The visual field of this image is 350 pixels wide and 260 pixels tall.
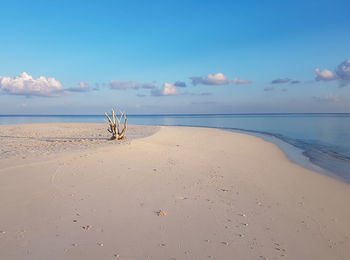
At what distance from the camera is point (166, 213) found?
508 centimetres

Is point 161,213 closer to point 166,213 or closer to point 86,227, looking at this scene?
point 166,213

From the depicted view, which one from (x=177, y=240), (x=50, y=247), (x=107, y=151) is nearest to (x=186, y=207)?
(x=177, y=240)

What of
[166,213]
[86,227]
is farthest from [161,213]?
[86,227]

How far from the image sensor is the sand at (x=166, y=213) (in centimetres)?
379

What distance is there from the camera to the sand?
3.79 metres

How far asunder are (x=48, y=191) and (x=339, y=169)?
38.8 feet

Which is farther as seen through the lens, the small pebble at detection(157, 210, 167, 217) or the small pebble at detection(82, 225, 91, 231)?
the small pebble at detection(157, 210, 167, 217)

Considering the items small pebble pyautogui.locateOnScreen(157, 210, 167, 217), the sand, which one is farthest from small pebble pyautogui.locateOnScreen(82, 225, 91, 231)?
small pebble pyautogui.locateOnScreen(157, 210, 167, 217)

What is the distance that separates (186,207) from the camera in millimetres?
5434

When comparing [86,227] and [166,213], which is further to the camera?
[166,213]

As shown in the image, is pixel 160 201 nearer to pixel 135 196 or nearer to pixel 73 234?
pixel 135 196

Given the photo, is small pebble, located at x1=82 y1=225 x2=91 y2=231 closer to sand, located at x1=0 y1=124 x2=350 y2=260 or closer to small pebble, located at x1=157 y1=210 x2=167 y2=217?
sand, located at x1=0 y1=124 x2=350 y2=260

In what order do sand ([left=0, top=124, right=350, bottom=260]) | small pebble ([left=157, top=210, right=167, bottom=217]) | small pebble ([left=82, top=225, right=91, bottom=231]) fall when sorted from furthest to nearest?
1. small pebble ([left=157, top=210, right=167, bottom=217])
2. small pebble ([left=82, top=225, right=91, bottom=231])
3. sand ([left=0, top=124, right=350, bottom=260])

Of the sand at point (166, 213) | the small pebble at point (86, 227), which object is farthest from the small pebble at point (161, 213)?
the small pebble at point (86, 227)
